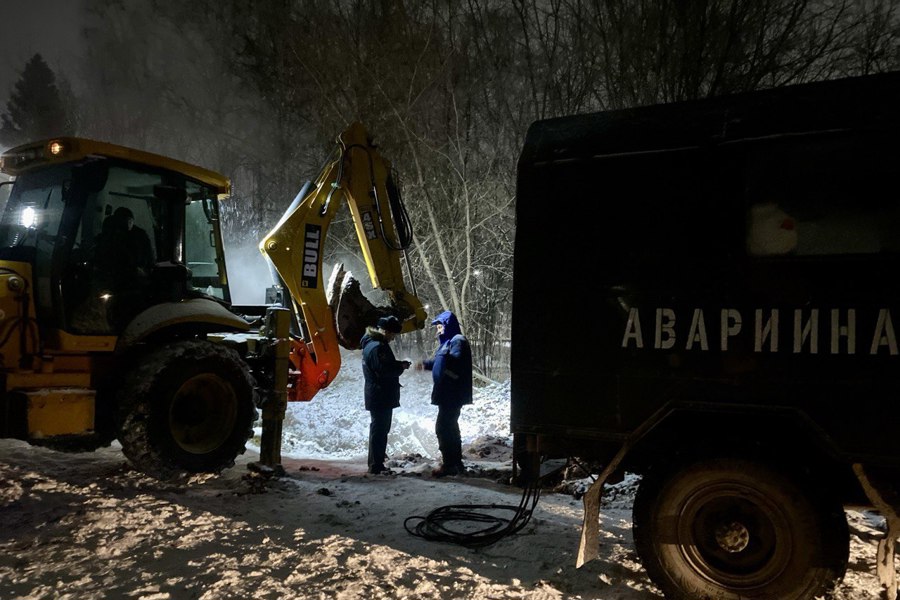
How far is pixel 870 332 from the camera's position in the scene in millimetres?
3053

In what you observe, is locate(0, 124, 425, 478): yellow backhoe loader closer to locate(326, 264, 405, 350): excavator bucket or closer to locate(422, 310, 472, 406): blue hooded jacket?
locate(326, 264, 405, 350): excavator bucket

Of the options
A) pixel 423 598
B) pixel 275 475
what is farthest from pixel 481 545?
pixel 275 475

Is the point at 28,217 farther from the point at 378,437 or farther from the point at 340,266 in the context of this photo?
the point at 378,437

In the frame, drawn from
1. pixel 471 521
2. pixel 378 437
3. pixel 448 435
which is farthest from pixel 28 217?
pixel 471 521

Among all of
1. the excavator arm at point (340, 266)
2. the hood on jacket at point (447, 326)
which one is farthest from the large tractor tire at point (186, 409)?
the hood on jacket at point (447, 326)

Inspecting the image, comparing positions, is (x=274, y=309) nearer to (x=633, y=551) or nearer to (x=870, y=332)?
(x=633, y=551)

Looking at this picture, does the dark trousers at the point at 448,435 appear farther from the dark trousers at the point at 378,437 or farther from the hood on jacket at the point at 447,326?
the hood on jacket at the point at 447,326

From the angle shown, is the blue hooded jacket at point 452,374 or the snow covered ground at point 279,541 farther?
the blue hooded jacket at point 452,374

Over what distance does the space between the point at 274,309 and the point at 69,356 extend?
195 cm

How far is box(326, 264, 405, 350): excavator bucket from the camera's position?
7.72 m

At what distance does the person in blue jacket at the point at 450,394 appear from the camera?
718 centimetres

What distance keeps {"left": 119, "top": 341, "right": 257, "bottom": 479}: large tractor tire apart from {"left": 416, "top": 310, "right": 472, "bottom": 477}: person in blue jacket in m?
2.15

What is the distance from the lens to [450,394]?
23.8 ft

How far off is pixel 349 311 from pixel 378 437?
162cm
